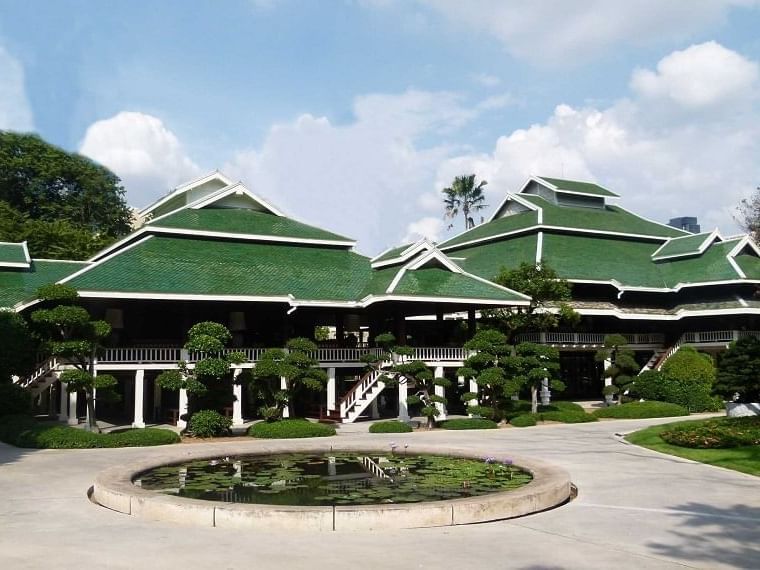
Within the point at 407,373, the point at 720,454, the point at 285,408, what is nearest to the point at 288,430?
the point at 285,408

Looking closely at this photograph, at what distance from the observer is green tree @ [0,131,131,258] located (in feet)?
195

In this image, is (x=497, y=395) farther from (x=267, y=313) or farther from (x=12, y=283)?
(x=12, y=283)

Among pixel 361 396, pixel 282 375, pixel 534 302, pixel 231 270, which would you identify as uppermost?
pixel 231 270

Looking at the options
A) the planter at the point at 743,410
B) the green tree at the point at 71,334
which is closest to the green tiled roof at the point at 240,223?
the green tree at the point at 71,334

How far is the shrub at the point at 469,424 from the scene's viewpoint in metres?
29.2

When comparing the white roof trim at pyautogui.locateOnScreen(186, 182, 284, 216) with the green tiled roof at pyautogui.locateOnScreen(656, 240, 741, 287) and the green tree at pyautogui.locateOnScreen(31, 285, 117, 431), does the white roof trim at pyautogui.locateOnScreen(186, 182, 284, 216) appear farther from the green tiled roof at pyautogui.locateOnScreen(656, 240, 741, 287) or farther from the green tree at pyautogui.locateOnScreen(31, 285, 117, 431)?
the green tiled roof at pyautogui.locateOnScreen(656, 240, 741, 287)

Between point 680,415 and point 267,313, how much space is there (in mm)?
19546

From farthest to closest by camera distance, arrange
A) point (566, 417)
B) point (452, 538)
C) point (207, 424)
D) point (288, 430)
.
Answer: point (566, 417) → point (207, 424) → point (288, 430) → point (452, 538)

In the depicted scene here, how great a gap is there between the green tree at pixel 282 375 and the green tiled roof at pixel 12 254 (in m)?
15.3

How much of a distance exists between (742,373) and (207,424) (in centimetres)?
2089

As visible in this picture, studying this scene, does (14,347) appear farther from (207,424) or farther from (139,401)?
(207,424)

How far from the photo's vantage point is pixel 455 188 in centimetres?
8219

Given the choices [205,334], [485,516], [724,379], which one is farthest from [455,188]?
[485,516]

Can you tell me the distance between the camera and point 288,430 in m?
25.3
